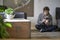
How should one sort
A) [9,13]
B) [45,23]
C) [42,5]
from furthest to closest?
[42,5], [45,23], [9,13]

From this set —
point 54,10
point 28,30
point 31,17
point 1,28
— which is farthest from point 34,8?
point 1,28

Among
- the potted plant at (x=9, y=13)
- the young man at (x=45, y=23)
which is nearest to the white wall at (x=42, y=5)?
the young man at (x=45, y=23)

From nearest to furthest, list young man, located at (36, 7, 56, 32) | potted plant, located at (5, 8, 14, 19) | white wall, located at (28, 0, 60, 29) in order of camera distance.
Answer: potted plant, located at (5, 8, 14, 19), young man, located at (36, 7, 56, 32), white wall, located at (28, 0, 60, 29)

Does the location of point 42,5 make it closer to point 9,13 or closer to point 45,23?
point 45,23

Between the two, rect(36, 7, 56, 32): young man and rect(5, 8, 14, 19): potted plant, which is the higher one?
rect(5, 8, 14, 19): potted plant

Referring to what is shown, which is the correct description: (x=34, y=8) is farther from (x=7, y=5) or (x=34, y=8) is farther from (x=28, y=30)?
(x=28, y=30)

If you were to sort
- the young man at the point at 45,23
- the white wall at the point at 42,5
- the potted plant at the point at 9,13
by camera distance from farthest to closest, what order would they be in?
the white wall at the point at 42,5 < the young man at the point at 45,23 < the potted plant at the point at 9,13

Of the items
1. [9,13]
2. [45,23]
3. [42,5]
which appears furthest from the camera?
[42,5]

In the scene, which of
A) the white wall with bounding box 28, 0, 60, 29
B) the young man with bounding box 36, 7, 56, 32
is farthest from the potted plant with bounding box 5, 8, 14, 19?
the white wall with bounding box 28, 0, 60, 29

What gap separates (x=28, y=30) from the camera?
382cm


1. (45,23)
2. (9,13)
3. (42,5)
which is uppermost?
(42,5)

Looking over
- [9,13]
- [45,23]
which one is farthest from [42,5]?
[9,13]

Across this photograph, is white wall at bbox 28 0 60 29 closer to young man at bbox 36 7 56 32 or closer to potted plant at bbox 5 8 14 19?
young man at bbox 36 7 56 32

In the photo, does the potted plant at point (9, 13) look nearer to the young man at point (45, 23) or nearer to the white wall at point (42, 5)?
the young man at point (45, 23)
